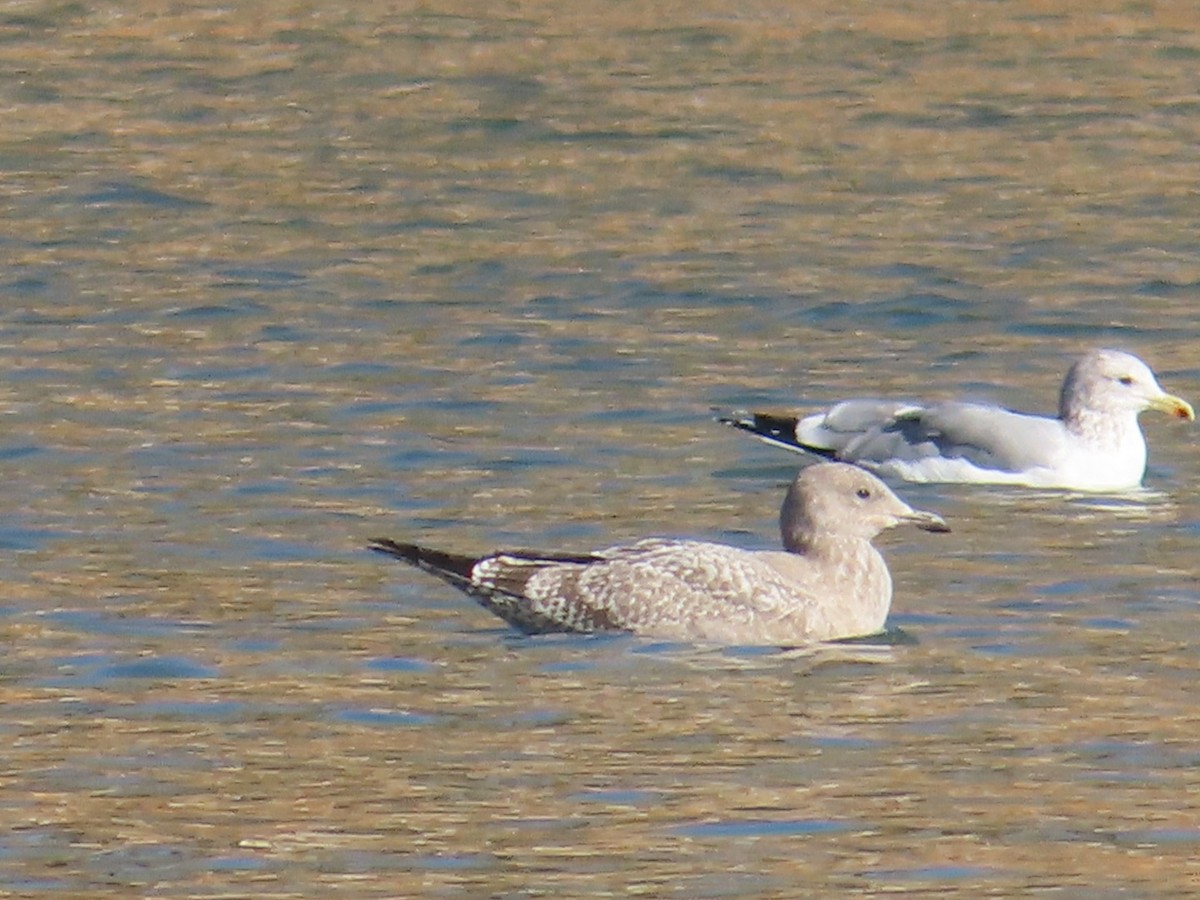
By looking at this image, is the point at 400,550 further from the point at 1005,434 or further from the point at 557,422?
the point at 1005,434

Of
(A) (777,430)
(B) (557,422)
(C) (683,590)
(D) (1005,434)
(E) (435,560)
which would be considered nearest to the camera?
(C) (683,590)

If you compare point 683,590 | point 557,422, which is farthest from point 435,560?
point 557,422

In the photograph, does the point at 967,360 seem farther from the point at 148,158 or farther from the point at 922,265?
the point at 148,158

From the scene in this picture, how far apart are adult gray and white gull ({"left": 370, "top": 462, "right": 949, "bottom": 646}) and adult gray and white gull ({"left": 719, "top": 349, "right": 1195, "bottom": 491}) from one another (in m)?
2.75

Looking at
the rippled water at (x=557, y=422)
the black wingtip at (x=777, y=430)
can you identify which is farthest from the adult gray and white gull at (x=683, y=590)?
the black wingtip at (x=777, y=430)

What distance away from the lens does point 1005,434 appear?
13.8m

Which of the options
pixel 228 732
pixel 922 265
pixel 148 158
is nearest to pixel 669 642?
pixel 228 732

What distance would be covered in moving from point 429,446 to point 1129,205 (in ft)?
22.0

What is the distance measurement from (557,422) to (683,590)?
3.53 m

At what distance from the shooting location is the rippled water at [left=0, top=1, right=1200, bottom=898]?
8328 mm

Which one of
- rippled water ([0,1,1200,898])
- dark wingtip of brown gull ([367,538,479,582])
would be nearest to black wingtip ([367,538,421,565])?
dark wingtip of brown gull ([367,538,479,582])

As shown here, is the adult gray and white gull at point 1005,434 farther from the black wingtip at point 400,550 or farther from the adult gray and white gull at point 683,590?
the black wingtip at point 400,550

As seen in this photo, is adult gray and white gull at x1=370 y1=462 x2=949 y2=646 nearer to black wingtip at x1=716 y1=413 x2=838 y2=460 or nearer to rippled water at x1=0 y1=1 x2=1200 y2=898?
rippled water at x1=0 y1=1 x2=1200 y2=898

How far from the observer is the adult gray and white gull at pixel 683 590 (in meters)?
10.9
